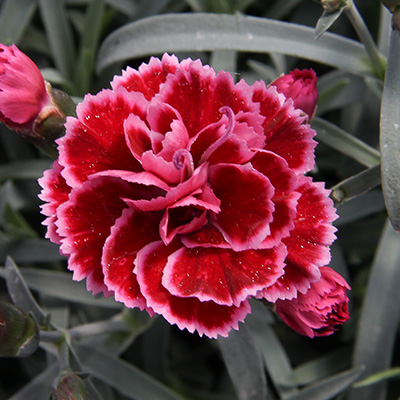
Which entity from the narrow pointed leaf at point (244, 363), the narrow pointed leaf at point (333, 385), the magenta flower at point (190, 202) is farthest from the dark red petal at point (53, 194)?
the narrow pointed leaf at point (333, 385)

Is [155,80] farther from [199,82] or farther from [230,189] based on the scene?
[230,189]

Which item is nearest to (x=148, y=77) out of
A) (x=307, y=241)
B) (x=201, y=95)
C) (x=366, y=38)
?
(x=201, y=95)

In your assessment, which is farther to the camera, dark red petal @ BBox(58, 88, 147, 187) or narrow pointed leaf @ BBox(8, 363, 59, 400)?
narrow pointed leaf @ BBox(8, 363, 59, 400)

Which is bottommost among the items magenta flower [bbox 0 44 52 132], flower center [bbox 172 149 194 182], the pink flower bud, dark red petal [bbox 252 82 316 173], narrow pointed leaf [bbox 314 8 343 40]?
flower center [bbox 172 149 194 182]

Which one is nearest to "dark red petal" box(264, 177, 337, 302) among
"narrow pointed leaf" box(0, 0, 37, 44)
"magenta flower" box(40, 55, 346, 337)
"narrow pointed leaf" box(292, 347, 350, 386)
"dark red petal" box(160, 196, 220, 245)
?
"magenta flower" box(40, 55, 346, 337)

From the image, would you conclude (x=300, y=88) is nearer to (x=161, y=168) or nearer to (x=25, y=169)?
(x=161, y=168)

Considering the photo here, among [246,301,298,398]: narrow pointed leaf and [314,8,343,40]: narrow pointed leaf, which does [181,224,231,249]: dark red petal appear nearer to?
[314,8,343,40]: narrow pointed leaf
